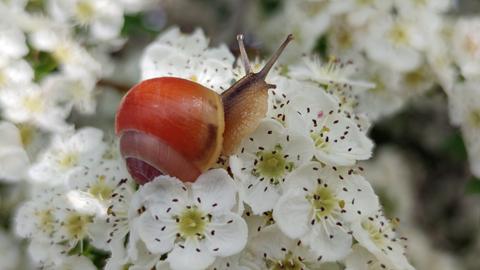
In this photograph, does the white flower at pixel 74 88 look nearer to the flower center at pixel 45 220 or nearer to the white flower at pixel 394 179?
the flower center at pixel 45 220

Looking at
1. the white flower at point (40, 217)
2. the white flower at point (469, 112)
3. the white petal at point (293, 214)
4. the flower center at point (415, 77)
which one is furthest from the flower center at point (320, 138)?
the flower center at point (415, 77)

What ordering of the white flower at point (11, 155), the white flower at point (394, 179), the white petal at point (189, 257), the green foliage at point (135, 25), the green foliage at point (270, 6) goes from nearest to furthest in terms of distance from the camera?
the white petal at point (189, 257), the white flower at point (11, 155), the green foliage at point (135, 25), the white flower at point (394, 179), the green foliage at point (270, 6)

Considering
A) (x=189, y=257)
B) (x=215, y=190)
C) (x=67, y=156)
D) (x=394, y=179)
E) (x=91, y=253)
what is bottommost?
(x=394, y=179)

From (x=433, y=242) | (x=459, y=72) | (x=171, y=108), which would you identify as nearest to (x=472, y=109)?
(x=459, y=72)

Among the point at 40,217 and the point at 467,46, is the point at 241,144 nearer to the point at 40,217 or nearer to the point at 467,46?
the point at 40,217

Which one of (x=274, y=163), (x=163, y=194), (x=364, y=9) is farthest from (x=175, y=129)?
(x=364, y=9)

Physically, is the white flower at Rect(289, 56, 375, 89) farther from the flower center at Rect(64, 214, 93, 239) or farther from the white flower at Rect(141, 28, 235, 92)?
the flower center at Rect(64, 214, 93, 239)

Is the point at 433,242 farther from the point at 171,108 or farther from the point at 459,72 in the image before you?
the point at 171,108
